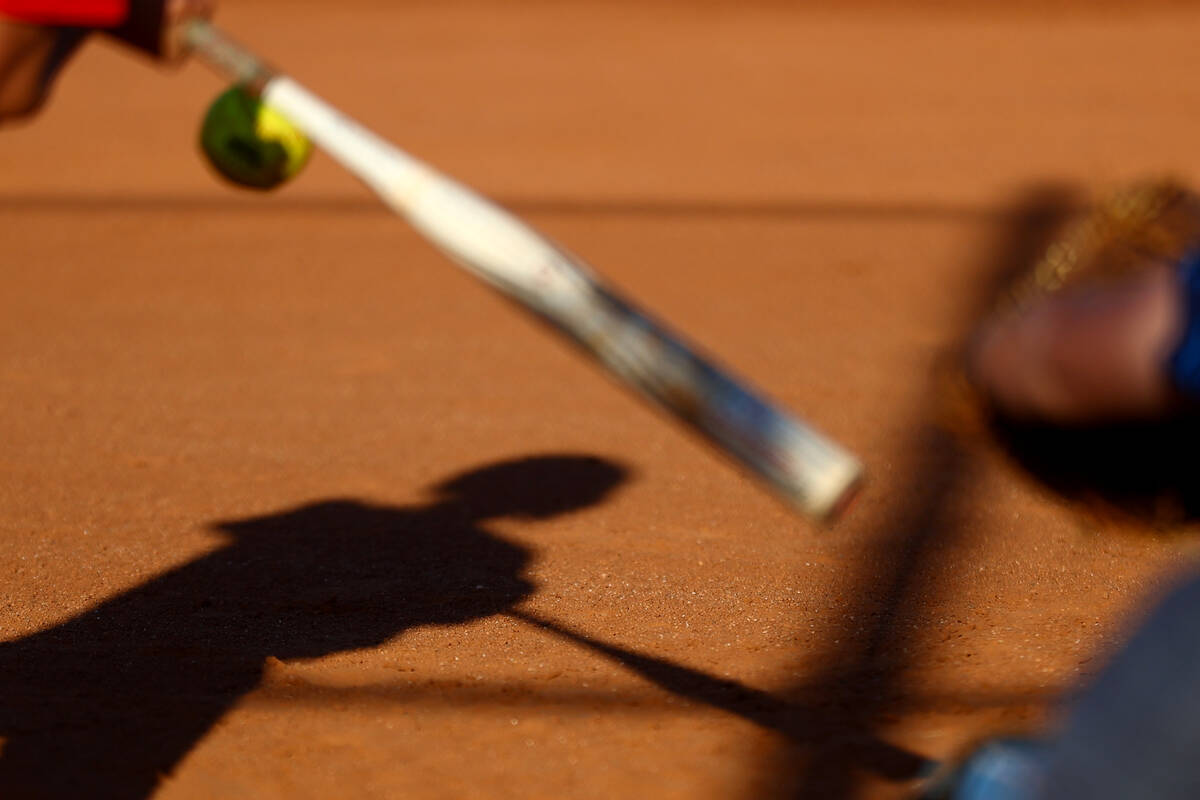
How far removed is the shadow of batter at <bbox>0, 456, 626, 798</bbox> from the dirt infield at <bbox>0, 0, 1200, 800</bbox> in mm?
10

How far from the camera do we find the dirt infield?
2.56 metres

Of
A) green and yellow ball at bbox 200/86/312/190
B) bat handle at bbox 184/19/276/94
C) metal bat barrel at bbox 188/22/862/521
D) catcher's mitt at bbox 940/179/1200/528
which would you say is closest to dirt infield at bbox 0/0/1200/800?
catcher's mitt at bbox 940/179/1200/528

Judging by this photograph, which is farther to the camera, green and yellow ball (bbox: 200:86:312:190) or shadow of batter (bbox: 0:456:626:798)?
shadow of batter (bbox: 0:456:626:798)

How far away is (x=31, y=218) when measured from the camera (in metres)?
6.80

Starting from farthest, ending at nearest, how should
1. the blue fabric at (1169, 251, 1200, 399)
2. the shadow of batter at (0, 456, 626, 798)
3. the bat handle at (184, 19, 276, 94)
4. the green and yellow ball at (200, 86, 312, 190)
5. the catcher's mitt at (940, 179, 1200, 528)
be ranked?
the shadow of batter at (0, 456, 626, 798)
the green and yellow ball at (200, 86, 312, 190)
the bat handle at (184, 19, 276, 94)
the catcher's mitt at (940, 179, 1200, 528)
the blue fabric at (1169, 251, 1200, 399)

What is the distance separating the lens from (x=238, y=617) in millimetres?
3045

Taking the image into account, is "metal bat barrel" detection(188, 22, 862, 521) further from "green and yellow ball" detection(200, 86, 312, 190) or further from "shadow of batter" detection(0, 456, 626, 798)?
"shadow of batter" detection(0, 456, 626, 798)

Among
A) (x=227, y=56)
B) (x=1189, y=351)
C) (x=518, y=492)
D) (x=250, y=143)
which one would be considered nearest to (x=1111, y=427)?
(x=1189, y=351)

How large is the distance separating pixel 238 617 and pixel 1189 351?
7.18ft

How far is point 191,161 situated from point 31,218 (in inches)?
50.2

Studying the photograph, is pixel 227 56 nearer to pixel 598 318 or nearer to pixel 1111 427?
pixel 598 318

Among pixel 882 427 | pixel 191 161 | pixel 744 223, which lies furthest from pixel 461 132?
pixel 882 427

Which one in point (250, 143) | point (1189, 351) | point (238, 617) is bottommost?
point (238, 617)

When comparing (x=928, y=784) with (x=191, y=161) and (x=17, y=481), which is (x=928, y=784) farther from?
(x=191, y=161)
